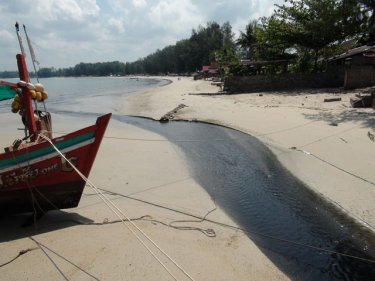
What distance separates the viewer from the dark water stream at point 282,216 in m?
5.82

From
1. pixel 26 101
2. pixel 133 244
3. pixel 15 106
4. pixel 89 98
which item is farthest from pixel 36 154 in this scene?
pixel 89 98

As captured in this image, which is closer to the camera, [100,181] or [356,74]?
[100,181]

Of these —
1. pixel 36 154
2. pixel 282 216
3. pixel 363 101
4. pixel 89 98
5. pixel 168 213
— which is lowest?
pixel 89 98

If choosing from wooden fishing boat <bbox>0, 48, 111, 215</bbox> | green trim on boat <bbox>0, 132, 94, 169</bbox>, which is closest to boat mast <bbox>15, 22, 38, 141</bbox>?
wooden fishing boat <bbox>0, 48, 111, 215</bbox>

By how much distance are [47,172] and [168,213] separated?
8.30 feet

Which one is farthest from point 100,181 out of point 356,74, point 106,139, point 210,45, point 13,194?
point 210,45

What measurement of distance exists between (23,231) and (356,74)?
22691 millimetres

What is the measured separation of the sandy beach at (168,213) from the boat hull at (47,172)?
445mm

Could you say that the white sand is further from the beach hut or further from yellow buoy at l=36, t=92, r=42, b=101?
the beach hut

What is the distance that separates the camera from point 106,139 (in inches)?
595

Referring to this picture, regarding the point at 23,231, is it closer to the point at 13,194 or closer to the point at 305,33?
the point at 13,194

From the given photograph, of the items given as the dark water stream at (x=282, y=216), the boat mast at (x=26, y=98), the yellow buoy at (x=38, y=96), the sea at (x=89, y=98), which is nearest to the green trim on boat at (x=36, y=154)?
the boat mast at (x=26, y=98)

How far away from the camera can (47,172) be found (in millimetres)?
6738

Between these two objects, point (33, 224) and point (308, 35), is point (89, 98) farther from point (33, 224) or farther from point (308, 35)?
point (33, 224)
